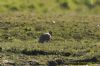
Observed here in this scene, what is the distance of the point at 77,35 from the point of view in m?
31.6

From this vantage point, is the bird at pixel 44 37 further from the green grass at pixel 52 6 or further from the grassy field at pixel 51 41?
the green grass at pixel 52 6

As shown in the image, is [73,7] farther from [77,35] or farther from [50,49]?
[50,49]

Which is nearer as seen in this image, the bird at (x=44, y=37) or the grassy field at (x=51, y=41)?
the grassy field at (x=51, y=41)

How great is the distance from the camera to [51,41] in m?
29.7

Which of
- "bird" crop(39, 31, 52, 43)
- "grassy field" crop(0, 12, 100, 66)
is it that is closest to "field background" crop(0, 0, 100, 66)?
"grassy field" crop(0, 12, 100, 66)

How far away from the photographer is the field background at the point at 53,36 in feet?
81.5

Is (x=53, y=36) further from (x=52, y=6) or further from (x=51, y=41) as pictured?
(x=52, y=6)

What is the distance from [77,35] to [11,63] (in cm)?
866

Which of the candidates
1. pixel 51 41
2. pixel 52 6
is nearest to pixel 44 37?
pixel 51 41

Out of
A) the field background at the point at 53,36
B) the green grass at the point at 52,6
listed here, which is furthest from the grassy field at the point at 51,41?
the green grass at the point at 52,6

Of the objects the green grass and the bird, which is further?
the green grass

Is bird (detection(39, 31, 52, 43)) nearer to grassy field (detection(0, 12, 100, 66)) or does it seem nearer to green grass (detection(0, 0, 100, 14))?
grassy field (detection(0, 12, 100, 66))

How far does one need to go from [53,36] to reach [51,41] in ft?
4.78

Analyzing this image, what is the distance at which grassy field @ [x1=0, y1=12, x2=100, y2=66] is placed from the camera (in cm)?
2461
